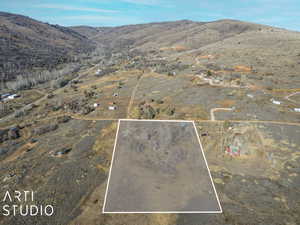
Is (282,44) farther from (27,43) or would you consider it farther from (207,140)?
(27,43)

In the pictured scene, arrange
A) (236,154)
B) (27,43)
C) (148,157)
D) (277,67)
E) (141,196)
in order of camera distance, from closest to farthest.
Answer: (141,196) < (148,157) < (236,154) < (277,67) < (27,43)

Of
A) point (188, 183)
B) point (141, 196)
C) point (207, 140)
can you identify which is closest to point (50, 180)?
point (141, 196)

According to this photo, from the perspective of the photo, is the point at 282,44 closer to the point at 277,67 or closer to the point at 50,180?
the point at 277,67

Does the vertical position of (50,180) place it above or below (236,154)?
below

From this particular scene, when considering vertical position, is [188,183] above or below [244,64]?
below

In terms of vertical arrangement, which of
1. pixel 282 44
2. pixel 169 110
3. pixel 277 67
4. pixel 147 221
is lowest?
pixel 147 221

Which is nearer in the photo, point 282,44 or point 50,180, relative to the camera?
point 50,180

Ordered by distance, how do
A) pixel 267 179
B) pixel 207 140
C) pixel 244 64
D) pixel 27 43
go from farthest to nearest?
pixel 27 43
pixel 244 64
pixel 207 140
pixel 267 179

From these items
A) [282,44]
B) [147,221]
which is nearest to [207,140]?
[147,221]

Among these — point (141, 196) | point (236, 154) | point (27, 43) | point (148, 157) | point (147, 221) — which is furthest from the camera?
point (27, 43)
